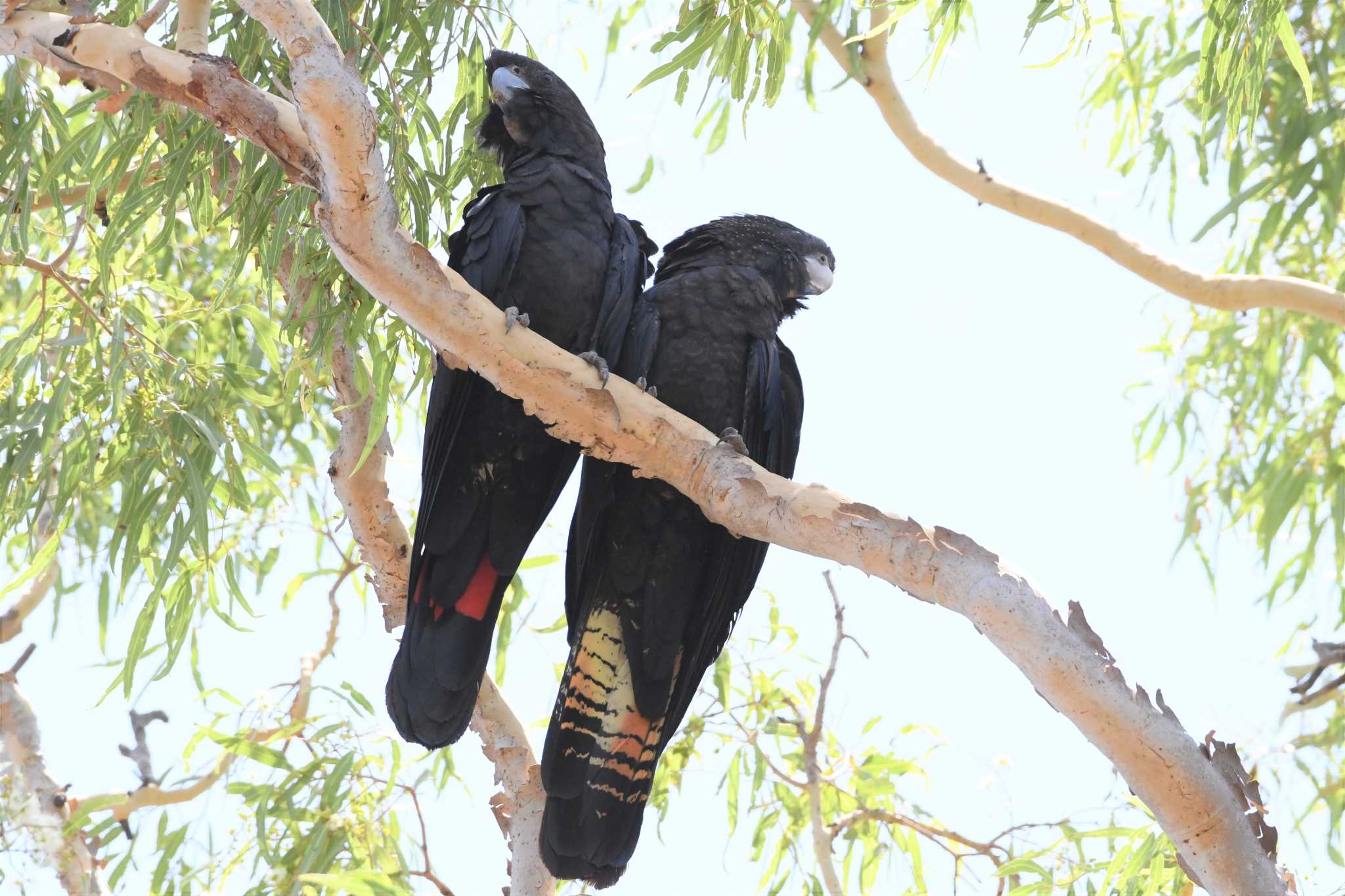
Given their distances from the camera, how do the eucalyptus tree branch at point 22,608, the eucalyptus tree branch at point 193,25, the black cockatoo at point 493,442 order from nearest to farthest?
the eucalyptus tree branch at point 193,25 → the black cockatoo at point 493,442 → the eucalyptus tree branch at point 22,608

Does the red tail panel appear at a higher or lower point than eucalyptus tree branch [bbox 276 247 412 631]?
lower

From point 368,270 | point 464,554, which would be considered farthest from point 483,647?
point 368,270

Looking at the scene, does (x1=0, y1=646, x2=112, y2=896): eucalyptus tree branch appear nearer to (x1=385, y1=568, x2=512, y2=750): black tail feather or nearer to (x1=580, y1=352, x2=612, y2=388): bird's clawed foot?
(x1=385, y1=568, x2=512, y2=750): black tail feather

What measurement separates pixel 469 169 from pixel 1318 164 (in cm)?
261

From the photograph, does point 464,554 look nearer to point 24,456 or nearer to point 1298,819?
point 24,456

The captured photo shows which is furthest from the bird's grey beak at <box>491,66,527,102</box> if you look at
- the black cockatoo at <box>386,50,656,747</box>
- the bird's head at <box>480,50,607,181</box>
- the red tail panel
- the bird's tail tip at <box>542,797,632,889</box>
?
the bird's tail tip at <box>542,797,632,889</box>

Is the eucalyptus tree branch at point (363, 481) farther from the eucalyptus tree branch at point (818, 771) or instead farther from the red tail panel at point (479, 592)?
the eucalyptus tree branch at point (818, 771)

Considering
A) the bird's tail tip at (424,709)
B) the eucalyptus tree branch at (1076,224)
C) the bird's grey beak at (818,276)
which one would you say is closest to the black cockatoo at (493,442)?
the bird's tail tip at (424,709)

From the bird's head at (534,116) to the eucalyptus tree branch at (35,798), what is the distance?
6.28ft

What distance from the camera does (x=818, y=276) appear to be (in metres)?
3.01

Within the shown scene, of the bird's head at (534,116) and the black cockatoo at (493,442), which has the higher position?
the bird's head at (534,116)

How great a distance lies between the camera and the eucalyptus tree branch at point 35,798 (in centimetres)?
305

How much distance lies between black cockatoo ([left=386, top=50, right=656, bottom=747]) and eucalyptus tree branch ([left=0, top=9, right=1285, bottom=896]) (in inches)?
14.5

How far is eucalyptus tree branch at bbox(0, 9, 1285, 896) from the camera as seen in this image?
1.48m
